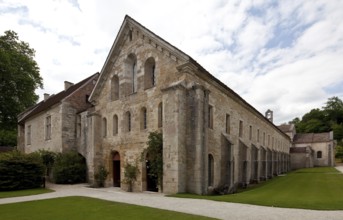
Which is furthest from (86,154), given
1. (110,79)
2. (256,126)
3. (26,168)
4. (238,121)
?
(256,126)

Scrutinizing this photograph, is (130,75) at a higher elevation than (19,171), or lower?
higher

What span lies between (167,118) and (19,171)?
38.1 feet

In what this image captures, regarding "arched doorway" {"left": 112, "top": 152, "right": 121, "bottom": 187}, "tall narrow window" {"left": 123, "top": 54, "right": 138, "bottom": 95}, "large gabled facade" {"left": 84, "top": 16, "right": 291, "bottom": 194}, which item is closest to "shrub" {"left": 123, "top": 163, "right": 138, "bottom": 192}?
"large gabled facade" {"left": 84, "top": 16, "right": 291, "bottom": 194}

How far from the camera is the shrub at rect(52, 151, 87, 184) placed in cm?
2223

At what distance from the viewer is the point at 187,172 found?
49.1 feet

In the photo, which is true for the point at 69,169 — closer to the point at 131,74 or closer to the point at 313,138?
the point at 131,74

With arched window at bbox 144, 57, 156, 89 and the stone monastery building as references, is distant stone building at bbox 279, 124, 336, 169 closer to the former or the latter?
the stone monastery building

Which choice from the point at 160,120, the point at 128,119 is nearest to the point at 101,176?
the point at 128,119

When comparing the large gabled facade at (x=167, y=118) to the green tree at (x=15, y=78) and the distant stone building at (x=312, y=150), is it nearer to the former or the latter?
the green tree at (x=15, y=78)

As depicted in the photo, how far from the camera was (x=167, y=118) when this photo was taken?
15.3 m

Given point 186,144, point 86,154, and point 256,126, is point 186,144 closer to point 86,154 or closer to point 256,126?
point 86,154

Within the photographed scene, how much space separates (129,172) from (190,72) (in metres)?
7.49

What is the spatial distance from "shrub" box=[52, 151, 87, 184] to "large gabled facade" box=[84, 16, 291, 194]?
55.0 inches

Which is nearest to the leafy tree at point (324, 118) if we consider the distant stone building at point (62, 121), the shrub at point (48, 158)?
the distant stone building at point (62, 121)
